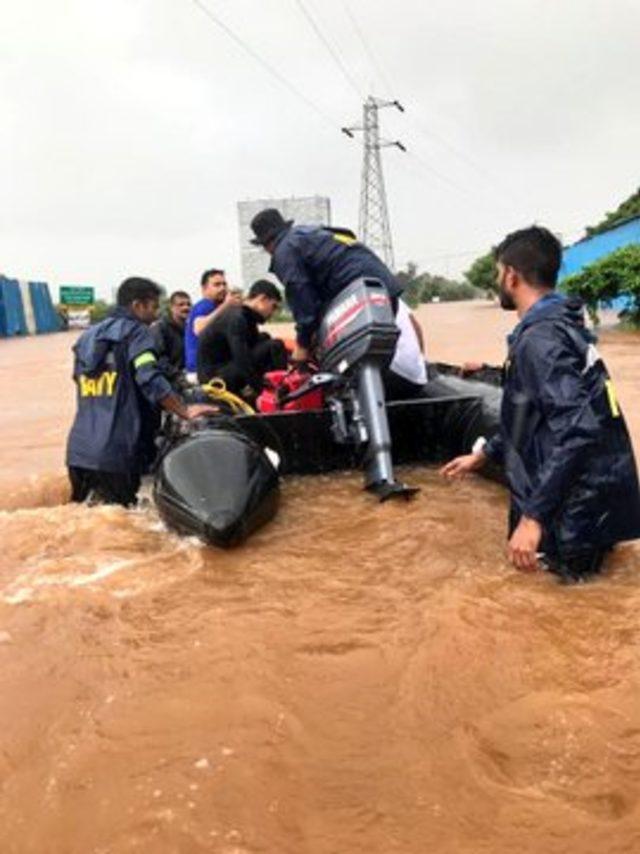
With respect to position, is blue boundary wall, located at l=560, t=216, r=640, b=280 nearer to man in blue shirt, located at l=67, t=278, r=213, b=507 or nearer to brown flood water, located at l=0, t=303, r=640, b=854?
man in blue shirt, located at l=67, t=278, r=213, b=507

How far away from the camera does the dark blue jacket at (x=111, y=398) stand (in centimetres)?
489

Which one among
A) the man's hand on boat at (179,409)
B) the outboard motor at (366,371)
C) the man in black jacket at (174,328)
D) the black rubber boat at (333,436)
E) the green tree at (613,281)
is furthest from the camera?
the green tree at (613,281)

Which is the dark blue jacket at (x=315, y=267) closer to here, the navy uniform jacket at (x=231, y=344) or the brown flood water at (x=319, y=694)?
the navy uniform jacket at (x=231, y=344)

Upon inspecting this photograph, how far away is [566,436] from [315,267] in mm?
2336

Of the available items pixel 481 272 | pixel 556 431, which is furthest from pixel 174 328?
pixel 481 272

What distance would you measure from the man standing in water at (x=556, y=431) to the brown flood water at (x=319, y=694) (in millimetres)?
203

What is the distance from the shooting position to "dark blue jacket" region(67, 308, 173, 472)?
16.0ft

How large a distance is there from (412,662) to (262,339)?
159 inches

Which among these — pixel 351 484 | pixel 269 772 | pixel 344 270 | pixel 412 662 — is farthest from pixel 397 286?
pixel 269 772

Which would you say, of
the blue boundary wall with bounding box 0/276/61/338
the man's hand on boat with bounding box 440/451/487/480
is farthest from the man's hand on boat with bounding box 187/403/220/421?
the blue boundary wall with bounding box 0/276/61/338

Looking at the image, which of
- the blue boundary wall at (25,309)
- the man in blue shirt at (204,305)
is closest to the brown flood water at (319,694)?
the man in blue shirt at (204,305)

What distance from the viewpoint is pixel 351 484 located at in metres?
4.79

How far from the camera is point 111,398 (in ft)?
16.1

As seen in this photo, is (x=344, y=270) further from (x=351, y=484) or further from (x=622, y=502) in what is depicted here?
(x=622, y=502)
